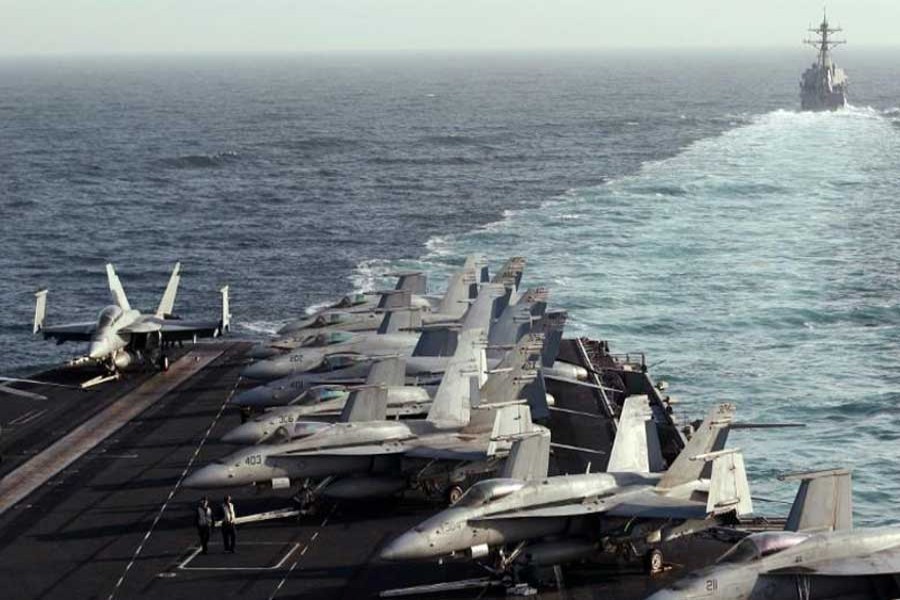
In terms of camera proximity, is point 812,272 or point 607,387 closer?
point 607,387

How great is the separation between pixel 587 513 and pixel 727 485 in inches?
166

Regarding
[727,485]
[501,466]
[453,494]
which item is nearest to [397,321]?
[453,494]

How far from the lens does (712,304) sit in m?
95.4

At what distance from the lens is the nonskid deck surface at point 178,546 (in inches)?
1662

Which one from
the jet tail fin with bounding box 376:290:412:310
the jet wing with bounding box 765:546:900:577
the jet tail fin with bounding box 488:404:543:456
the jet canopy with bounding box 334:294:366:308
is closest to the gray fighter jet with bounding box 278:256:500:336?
the jet canopy with bounding box 334:294:366:308

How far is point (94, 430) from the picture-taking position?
60938 millimetres

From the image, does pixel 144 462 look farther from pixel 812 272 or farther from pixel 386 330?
pixel 812 272

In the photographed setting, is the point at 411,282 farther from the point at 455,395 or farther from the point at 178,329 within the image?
the point at 455,395

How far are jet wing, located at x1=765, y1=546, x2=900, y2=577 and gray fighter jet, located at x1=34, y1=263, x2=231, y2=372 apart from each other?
40.8 m

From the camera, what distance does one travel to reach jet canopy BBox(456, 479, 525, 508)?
41875mm

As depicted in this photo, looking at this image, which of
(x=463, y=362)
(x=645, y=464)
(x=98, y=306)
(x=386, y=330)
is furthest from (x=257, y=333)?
(x=645, y=464)

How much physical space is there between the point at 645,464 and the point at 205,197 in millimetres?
112032

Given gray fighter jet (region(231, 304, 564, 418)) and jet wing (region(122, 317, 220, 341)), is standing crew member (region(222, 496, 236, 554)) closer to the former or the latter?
gray fighter jet (region(231, 304, 564, 418))

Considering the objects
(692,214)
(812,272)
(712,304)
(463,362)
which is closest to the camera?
(463,362)
